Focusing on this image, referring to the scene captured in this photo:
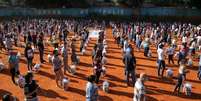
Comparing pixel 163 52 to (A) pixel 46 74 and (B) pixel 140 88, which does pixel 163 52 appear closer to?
(B) pixel 140 88

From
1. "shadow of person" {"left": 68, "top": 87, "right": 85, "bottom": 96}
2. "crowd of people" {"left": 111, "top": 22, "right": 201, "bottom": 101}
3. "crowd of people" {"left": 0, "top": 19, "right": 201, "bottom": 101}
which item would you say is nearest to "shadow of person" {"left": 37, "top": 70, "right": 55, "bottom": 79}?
"crowd of people" {"left": 0, "top": 19, "right": 201, "bottom": 101}

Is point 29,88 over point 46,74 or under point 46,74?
over

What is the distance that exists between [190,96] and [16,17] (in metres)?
52.4

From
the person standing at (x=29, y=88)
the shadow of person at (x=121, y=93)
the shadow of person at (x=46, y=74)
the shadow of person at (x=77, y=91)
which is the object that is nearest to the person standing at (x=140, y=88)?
the shadow of person at (x=121, y=93)

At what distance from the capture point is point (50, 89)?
65.6ft

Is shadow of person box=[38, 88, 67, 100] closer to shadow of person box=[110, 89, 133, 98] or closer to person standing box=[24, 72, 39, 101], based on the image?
shadow of person box=[110, 89, 133, 98]

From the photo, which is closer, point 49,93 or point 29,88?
point 29,88

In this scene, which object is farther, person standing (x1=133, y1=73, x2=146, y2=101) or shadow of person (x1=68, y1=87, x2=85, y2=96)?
shadow of person (x1=68, y1=87, x2=85, y2=96)

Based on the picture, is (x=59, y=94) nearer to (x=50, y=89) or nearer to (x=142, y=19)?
(x=50, y=89)

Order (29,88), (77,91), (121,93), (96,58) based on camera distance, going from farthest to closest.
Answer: (96,58)
(77,91)
(121,93)
(29,88)

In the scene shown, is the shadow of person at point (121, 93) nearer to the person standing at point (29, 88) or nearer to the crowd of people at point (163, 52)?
the crowd of people at point (163, 52)

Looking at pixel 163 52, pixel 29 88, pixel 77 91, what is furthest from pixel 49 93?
pixel 163 52

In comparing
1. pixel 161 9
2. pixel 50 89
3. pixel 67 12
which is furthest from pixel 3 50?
pixel 161 9

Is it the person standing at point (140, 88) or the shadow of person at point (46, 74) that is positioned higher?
the person standing at point (140, 88)
